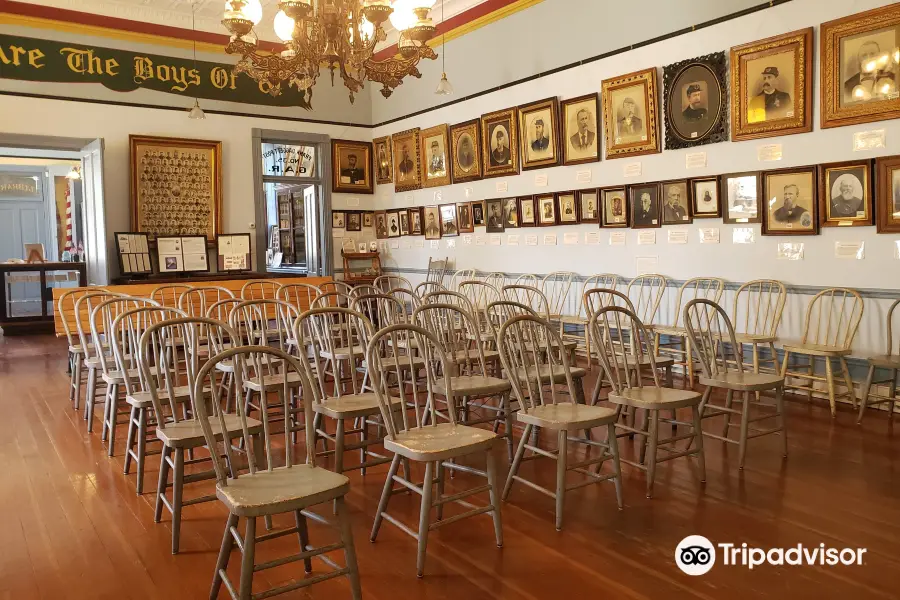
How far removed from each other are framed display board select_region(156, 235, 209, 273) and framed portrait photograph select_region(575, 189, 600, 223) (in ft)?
17.1

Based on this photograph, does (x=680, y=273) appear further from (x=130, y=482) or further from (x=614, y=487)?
(x=130, y=482)

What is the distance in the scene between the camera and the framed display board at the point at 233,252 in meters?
9.89

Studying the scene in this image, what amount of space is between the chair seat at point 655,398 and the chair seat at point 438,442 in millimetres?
1027

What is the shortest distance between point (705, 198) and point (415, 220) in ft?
16.3

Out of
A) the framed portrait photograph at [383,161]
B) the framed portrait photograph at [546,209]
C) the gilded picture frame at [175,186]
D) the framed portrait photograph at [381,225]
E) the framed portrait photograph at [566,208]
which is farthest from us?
the framed portrait photograph at [381,225]

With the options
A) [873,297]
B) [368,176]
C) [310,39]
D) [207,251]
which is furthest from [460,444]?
[368,176]

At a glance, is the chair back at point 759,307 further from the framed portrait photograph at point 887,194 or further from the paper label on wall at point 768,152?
the paper label on wall at point 768,152

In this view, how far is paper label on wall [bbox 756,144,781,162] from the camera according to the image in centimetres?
590

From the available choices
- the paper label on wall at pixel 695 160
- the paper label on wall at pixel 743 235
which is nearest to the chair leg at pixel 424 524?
the paper label on wall at pixel 743 235

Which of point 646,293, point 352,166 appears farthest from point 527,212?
point 352,166

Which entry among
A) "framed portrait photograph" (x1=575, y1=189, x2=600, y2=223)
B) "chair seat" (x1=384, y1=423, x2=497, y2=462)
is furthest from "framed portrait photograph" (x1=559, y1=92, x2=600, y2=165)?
"chair seat" (x1=384, y1=423, x2=497, y2=462)

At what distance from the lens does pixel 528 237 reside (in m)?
8.51

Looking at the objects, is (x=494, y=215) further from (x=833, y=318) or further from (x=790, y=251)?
(x=833, y=318)

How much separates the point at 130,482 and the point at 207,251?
20.6 feet
